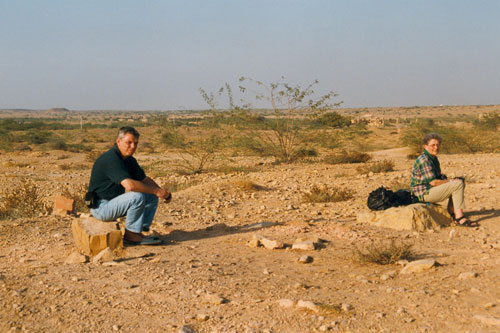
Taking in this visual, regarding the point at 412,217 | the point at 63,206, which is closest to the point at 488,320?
the point at 412,217

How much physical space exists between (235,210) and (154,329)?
5.31 m

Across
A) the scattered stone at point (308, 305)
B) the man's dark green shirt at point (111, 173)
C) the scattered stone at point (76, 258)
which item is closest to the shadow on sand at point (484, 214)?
the scattered stone at point (308, 305)

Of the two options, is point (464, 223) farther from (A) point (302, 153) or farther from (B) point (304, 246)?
(A) point (302, 153)

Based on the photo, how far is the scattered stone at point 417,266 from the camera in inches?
196

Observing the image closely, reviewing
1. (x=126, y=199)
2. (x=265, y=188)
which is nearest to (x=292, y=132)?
(x=265, y=188)

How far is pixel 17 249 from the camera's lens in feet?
20.6

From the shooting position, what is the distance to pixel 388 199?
24.9 ft

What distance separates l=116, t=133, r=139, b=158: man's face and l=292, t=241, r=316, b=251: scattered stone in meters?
2.26

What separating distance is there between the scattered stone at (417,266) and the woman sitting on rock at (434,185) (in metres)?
2.48

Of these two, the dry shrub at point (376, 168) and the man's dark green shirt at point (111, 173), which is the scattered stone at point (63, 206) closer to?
the man's dark green shirt at point (111, 173)

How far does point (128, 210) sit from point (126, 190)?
269 mm

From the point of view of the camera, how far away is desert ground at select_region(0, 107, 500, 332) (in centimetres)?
395

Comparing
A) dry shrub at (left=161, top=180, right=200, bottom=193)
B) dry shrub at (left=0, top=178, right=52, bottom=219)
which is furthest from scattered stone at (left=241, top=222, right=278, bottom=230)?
dry shrub at (left=161, top=180, right=200, bottom=193)

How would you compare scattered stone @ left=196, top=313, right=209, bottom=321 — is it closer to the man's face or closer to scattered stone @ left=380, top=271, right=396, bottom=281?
scattered stone @ left=380, top=271, right=396, bottom=281
